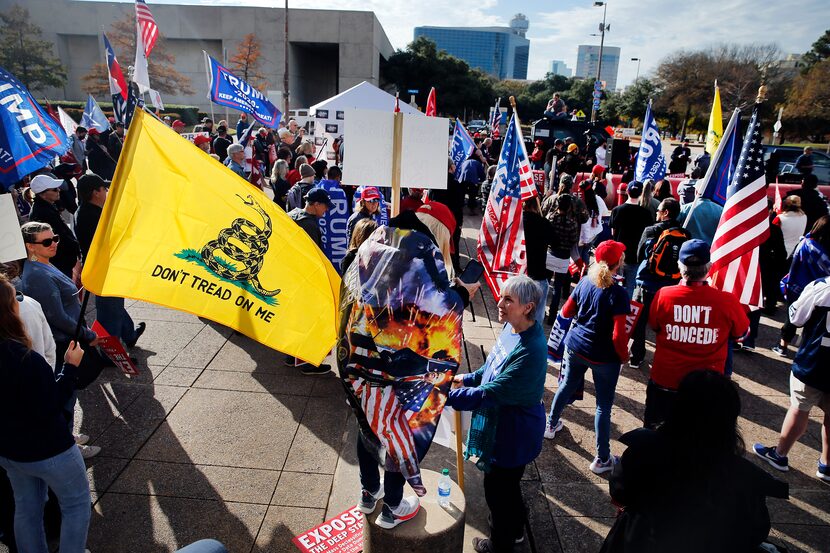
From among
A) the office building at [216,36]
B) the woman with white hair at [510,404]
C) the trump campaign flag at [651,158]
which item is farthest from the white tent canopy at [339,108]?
the office building at [216,36]

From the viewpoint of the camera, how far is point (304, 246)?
354 centimetres

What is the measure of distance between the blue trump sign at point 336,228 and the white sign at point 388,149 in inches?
130

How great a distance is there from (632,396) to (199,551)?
16.3 ft

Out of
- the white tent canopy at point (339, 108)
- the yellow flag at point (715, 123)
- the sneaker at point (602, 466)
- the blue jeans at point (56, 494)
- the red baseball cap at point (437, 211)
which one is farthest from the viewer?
the white tent canopy at point (339, 108)

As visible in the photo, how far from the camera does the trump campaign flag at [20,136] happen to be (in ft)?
19.2

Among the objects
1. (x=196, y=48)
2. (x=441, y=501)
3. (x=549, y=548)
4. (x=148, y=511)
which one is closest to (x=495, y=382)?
(x=441, y=501)

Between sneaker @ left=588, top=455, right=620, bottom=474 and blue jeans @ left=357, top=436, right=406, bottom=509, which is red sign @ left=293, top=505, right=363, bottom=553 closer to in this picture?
blue jeans @ left=357, top=436, right=406, bottom=509

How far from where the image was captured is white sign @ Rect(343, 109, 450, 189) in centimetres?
359

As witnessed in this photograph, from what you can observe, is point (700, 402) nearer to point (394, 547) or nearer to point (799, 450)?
point (394, 547)

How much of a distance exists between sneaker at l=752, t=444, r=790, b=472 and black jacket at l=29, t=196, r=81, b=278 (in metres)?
6.90

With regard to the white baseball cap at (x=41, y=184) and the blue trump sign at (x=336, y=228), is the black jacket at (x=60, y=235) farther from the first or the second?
the blue trump sign at (x=336, y=228)

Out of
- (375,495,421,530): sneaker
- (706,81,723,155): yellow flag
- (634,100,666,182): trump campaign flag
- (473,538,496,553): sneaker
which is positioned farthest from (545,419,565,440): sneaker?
(706,81,723,155): yellow flag

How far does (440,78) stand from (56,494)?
50.3 metres

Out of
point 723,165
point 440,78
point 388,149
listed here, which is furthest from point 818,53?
point 388,149
